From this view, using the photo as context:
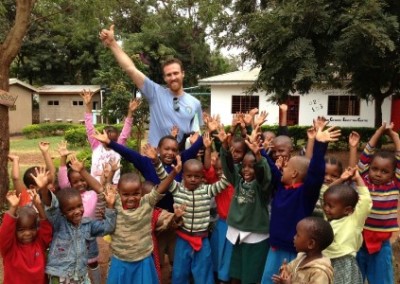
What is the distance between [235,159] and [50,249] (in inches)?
62.5

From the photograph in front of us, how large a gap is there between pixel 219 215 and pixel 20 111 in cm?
2459

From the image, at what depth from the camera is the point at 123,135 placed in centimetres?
448

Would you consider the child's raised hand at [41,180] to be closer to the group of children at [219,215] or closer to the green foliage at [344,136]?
the group of children at [219,215]

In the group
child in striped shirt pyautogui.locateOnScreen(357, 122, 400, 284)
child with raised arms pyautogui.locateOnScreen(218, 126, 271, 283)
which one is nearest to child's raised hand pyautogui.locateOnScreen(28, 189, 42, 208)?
child with raised arms pyautogui.locateOnScreen(218, 126, 271, 283)

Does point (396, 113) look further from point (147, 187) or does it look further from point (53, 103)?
point (53, 103)

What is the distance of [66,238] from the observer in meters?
2.92

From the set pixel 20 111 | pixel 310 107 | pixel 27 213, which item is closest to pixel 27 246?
pixel 27 213

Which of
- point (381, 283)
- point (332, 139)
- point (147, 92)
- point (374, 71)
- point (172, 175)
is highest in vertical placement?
point (374, 71)

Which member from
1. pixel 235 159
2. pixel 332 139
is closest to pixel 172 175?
pixel 235 159

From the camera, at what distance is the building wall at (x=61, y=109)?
94.0ft

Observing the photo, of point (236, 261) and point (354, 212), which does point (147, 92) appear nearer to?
point (236, 261)

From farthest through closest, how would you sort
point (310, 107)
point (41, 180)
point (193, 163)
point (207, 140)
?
point (310, 107) < point (207, 140) < point (193, 163) < point (41, 180)

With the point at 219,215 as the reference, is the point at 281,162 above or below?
above

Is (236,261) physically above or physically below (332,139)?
below
